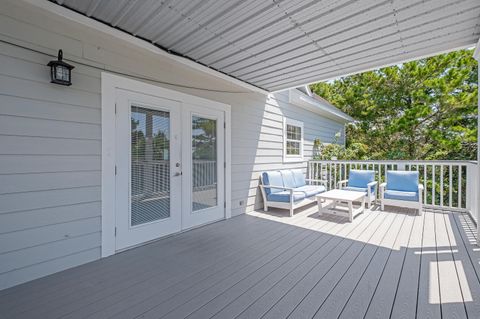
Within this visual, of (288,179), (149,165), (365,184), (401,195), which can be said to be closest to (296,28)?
(149,165)

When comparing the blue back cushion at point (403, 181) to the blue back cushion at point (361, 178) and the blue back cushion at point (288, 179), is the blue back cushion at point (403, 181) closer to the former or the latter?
the blue back cushion at point (361, 178)

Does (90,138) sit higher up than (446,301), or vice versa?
(90,138)

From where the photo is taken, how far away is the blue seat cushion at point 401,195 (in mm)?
4827

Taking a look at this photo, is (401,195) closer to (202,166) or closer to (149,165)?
(202,166)

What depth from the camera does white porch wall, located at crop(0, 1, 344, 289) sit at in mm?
2322

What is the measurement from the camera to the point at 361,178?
5.77m

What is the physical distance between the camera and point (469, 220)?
4406 millimetres

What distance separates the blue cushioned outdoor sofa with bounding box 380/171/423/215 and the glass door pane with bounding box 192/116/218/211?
3.72 meters

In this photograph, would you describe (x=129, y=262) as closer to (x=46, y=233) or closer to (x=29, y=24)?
(x=46, y=233)

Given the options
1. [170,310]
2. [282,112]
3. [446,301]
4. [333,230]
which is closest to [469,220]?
[333,230]

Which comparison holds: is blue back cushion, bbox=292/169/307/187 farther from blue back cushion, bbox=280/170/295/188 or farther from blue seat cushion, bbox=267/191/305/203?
blue seat cushion, bbox=267/191/305/203

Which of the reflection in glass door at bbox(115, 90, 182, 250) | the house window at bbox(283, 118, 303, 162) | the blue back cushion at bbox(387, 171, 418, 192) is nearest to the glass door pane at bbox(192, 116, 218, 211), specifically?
the reflection in glass door at bbox(115, 90, 182, 250)

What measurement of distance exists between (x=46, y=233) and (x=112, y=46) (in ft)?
7.66

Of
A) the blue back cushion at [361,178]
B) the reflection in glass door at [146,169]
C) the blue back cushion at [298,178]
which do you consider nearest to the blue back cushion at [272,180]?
the blue back cushion at [298,178]
